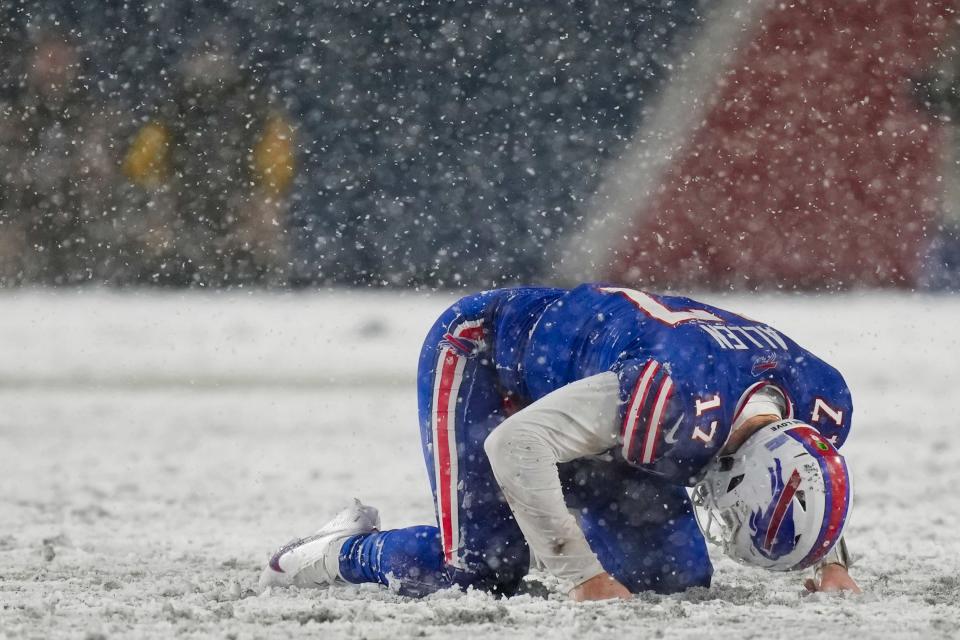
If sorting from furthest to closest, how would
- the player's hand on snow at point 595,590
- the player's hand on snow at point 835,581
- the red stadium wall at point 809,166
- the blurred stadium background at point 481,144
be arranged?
the red stadium wall at point 809,166
the blurred stadium background at point 481,144
the player's hand on snow at point 835,581
the player's hand on snow at point 595,590

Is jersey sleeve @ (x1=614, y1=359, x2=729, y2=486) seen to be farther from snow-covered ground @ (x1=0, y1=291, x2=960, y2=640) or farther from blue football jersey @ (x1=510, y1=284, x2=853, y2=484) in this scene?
snow-covered ground @ (x1=0, y1=291, x2=960, y2=640)

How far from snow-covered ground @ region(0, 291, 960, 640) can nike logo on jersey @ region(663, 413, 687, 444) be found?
34 cm

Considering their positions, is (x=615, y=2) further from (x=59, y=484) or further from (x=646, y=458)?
(x=646, y=458)

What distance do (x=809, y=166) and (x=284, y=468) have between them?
20.2 feet

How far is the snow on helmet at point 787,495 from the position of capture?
2.40m

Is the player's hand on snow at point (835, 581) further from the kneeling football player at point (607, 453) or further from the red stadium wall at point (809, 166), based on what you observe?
the red stadium wall at point (809, 166)

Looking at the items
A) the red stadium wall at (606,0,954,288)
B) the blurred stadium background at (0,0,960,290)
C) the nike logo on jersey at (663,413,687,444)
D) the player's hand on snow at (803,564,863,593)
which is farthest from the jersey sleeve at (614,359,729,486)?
the red stadium wall at (606,0,954,288)

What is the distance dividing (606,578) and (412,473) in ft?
10.6

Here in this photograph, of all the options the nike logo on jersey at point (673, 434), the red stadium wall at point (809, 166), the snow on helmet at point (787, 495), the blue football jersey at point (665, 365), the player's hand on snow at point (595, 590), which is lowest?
the player's hand on snow at point (595, 590)

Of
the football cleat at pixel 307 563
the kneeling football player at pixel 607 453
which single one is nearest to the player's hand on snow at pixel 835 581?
the kneeling football player at pixel 607 453

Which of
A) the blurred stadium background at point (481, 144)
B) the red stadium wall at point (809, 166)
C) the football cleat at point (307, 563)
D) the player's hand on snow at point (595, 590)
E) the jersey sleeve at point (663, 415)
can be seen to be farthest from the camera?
the red stadium wall at point (809, 166)

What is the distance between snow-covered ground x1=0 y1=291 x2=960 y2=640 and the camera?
242cm

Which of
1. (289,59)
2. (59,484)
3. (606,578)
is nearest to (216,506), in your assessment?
(59,484)

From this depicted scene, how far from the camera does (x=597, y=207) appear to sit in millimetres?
9938
